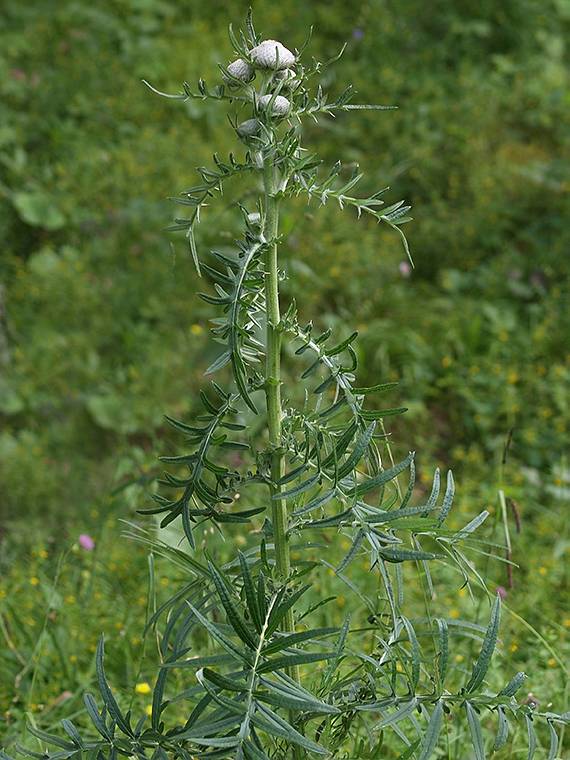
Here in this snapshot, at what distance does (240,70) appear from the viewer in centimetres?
115

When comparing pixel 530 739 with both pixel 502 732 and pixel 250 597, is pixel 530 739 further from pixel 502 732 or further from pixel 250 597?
pixel 250 597

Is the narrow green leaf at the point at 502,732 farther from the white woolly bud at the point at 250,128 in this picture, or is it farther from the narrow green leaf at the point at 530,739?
the white woolly bud at the point at 250,128

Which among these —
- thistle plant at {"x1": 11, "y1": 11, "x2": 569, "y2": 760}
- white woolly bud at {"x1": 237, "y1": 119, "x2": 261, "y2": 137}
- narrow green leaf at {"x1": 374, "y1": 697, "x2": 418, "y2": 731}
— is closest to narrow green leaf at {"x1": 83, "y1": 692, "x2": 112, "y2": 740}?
thistle plant at {"x1": 11, "y1": 11, "x2": 569, "y2": 760}

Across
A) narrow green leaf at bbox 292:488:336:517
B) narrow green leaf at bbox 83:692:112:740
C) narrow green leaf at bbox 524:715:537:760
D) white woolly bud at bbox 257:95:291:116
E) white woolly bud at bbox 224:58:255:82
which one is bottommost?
narrow green leaf at bbox 83:692:112:740

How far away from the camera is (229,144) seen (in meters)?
4.61

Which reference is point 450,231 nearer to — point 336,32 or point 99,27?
point 336,32

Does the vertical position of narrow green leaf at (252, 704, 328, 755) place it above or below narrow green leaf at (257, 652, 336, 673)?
below

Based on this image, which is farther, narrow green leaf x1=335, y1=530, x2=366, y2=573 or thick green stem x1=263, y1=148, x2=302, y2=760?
thick green stem x1=263, y1=148, x2=302, y2=760

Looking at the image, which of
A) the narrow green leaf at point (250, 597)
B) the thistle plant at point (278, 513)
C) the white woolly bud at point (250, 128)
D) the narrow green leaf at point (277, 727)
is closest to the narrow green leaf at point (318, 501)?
the thistle plant at point (278, 513)

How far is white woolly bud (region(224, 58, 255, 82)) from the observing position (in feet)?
3.77

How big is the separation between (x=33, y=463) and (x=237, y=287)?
237 centimetres

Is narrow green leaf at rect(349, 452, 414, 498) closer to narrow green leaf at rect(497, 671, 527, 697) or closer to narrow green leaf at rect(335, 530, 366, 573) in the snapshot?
narrow green leaf at rect(335, 530, 366, 573)

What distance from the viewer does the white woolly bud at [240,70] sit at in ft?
3.77

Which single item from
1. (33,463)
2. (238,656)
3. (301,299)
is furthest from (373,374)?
(238,656)
